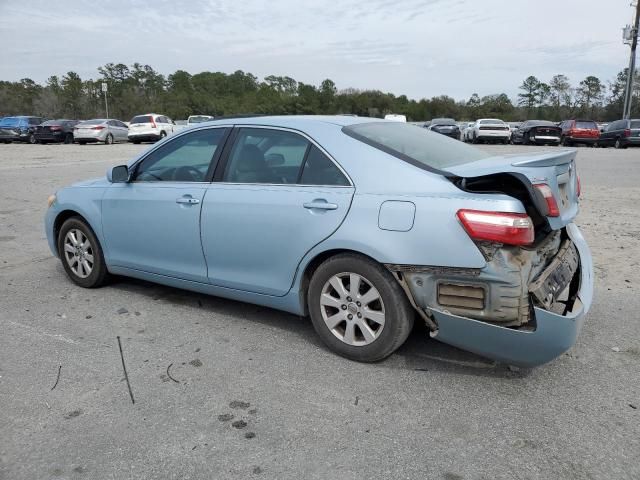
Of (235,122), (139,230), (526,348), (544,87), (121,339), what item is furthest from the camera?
(544,87)

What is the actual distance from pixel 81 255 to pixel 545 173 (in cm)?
399

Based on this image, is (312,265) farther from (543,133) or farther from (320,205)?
(543,133)

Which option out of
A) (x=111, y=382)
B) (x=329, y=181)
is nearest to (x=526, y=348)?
(x=329, y=181)

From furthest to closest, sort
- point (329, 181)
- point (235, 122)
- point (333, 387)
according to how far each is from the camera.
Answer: point (235, 122) < point (329, 181) < point (333, 387)

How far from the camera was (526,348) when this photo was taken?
302cm

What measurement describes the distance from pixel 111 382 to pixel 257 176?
5.48 ft

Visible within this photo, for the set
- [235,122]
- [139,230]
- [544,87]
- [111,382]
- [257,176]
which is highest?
[544,87]

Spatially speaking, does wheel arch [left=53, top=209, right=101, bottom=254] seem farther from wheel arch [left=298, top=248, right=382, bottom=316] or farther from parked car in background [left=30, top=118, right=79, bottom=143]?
parked car in background [left=30, top=118, right=79, bottom=143]

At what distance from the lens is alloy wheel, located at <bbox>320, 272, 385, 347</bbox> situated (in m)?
3.42

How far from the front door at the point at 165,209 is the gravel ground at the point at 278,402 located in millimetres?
425

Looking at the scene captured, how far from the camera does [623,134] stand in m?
26.6

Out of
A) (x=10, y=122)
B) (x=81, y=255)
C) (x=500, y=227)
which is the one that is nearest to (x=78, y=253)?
(x=81, y=255)

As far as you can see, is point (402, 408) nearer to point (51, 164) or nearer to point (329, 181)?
point (329, 181)

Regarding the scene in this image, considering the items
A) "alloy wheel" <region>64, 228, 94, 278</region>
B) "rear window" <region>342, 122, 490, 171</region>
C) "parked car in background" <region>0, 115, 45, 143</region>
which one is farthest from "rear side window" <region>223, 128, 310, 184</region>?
"parked car in background" <region>0, 115, 45, 143</region>
